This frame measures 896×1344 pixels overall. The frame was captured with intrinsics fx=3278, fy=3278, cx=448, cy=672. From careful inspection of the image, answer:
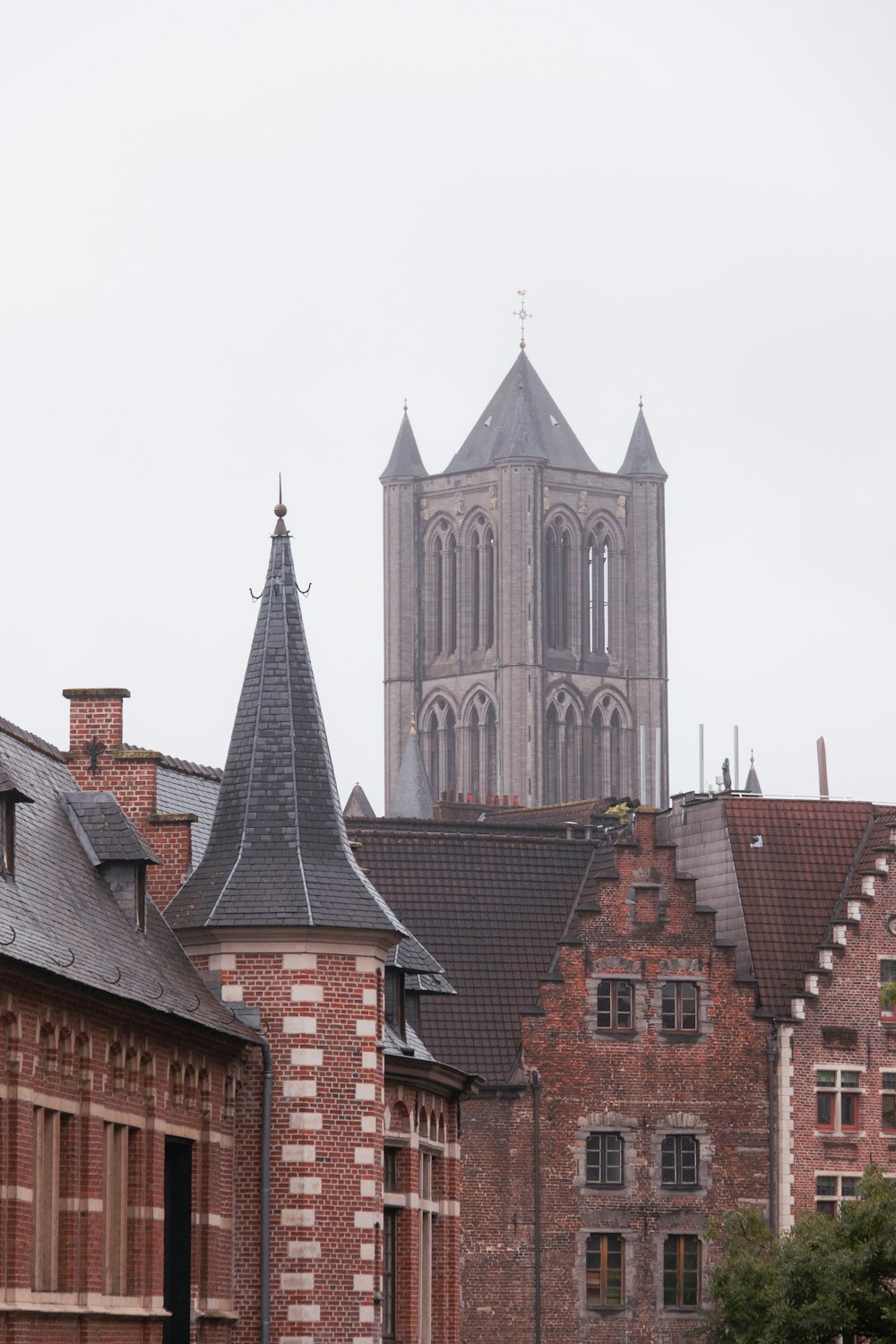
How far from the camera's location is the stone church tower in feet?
561

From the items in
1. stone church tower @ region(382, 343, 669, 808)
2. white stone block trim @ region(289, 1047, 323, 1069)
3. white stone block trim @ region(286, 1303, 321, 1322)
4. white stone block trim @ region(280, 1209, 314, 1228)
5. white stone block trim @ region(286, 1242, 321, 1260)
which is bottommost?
white stone block trim @ region(286, 1303, 321, 1322)

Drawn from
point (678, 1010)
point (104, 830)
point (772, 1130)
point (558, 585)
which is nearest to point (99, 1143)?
point (104, 830)

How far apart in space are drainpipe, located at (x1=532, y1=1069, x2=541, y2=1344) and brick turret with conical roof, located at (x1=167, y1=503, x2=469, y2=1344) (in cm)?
2344

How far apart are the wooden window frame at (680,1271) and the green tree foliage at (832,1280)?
10.5 meters

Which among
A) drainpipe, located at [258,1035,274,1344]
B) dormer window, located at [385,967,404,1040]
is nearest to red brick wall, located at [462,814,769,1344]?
dormer window, located at [385,967,404,1040]

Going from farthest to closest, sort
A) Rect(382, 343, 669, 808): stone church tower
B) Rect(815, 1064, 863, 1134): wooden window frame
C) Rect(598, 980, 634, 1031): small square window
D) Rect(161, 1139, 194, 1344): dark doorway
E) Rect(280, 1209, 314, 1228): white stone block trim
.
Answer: Rect(382, 343, 669, 808): stone church tower, Rect(815, 1064, 863, 1134): wooden window frame, Rect(598, 980, 634, 1031): small square window, Rect(280, 1209, 314, 1228): white stone block trim, Rect(161, 1139, 194, 1344): dark doorway

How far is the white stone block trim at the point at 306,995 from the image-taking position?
42.9 metres

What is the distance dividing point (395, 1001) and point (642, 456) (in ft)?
428

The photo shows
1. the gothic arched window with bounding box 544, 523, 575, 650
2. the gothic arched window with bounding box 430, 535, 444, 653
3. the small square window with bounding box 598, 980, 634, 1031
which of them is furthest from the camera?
the gothic arched window with bounding box 430, 535, 444, 653

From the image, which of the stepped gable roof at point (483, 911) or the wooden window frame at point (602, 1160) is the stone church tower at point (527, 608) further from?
the wooden window frame at point (602, 1160)

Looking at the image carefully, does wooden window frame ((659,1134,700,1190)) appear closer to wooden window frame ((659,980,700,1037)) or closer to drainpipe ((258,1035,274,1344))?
wooden window frame ((659,980,700,1037))

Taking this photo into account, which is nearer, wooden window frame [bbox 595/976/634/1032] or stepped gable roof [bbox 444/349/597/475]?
wooden window frame [bbox 595/976/634/1032]

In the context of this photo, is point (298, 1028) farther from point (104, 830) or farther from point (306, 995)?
point (104, 830)

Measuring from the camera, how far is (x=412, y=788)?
6324 inches
